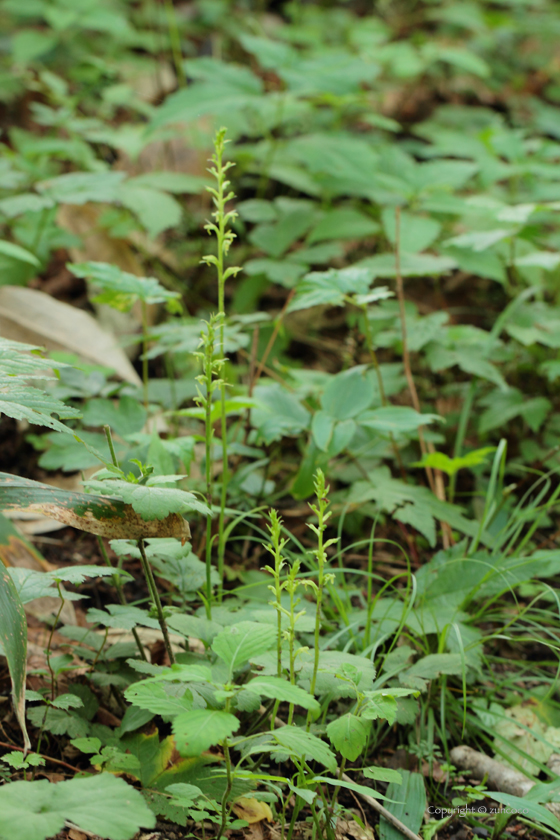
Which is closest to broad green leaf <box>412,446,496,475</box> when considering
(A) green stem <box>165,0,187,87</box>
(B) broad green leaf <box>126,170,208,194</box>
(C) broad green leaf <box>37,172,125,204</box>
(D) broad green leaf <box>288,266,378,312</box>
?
(D) broad green leaf <box>288,266,378,312</box>

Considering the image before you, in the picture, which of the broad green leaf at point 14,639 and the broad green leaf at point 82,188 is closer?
the broad green leaf at point 14,639

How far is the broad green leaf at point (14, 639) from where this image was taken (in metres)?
0.88

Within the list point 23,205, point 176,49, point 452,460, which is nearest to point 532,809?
point 452,460

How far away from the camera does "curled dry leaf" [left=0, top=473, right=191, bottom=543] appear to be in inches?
39.8

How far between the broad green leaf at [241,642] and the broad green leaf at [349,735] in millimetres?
165

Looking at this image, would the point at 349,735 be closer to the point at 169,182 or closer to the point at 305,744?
the point at 305,744

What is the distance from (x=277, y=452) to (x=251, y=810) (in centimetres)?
103

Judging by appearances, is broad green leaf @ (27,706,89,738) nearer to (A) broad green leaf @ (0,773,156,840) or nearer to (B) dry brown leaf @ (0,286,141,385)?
(A) broad green leaf @ (0,773,156,840)

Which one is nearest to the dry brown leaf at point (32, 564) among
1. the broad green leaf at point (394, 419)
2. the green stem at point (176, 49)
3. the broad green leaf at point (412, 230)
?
the broad green leaf at point (394, 419)

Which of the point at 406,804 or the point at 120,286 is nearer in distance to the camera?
the point at 406,804

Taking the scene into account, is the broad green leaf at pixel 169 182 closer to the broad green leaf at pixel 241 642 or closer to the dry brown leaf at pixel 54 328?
the dry brown leaf at pixel 54 328

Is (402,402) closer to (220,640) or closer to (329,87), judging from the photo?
(329,87)

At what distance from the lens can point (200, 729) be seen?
78cm

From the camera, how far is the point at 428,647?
4.50 ft
